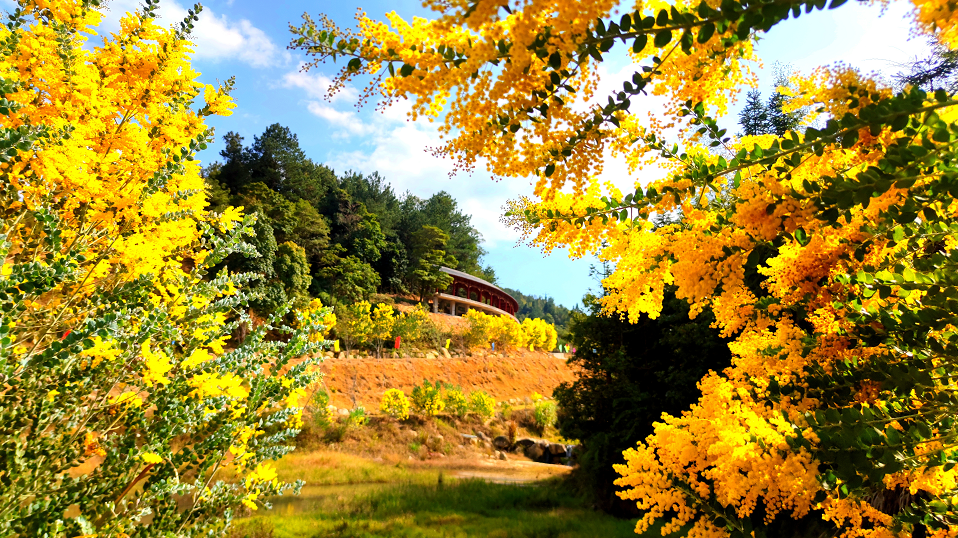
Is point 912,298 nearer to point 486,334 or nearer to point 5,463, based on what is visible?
point 5,463

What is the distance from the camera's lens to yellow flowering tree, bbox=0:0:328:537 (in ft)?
7.06

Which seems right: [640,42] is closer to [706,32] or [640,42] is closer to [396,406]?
[706,32]

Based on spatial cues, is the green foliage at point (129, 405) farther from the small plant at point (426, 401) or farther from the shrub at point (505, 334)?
the shrub at point (505, 334)

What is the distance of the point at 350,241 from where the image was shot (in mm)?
29703

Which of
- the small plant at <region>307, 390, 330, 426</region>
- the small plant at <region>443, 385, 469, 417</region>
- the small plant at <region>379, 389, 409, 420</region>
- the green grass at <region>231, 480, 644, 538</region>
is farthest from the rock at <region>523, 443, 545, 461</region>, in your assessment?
the small plant at <region>307, 390, 330, 426</region>

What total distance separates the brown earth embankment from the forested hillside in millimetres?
3909

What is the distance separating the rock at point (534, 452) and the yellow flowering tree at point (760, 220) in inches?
562

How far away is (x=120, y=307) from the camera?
2230mm

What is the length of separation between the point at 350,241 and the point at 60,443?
2824 cm

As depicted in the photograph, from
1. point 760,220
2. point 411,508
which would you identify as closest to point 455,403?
point 411,508

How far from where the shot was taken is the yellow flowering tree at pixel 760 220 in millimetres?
1197

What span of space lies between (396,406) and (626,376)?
9027 mm

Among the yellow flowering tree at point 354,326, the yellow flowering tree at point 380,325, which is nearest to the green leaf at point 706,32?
the yellow flowering tree at point 354,326

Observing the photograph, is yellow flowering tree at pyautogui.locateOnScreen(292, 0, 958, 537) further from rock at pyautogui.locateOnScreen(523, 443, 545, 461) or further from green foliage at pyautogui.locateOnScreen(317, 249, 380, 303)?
green foliage at pyautogui.locateOnScreen(317, 249, 380, 303)
